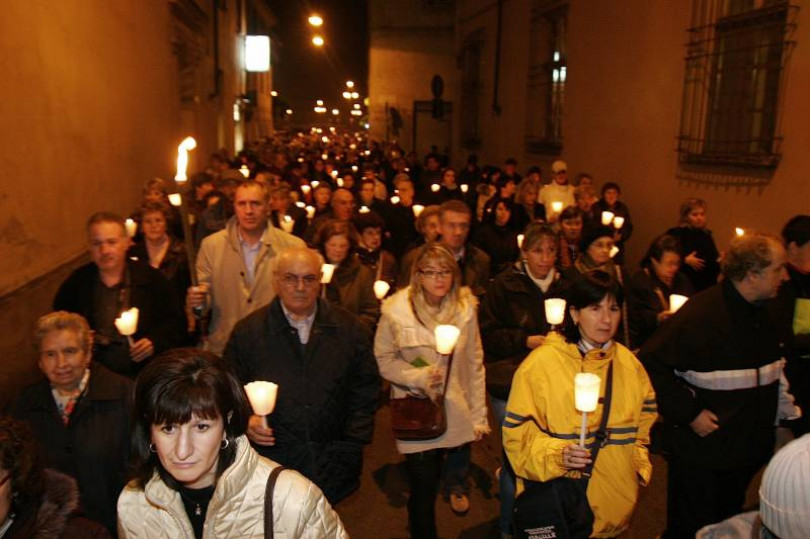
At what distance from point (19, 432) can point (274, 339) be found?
4.59 feet

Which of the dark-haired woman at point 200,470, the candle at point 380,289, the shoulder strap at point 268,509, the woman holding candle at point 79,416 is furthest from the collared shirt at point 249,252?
the shoulder strap at point 268,509

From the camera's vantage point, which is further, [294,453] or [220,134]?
[220,134]

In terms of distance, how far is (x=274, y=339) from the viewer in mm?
A: 3578

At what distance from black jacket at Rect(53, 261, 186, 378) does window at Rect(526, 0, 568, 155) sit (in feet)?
36.9

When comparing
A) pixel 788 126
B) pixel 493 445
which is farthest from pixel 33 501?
pixel 788 126

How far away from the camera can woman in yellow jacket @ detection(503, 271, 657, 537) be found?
2990 mm

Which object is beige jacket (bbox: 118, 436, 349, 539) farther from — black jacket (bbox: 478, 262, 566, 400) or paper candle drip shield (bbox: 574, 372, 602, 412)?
black jacket (bbox: 478, 262, 566, 400)

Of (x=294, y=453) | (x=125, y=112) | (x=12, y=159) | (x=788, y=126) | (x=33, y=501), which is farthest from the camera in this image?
(x=125, y=112)

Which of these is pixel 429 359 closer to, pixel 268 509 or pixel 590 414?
pixel 590 414

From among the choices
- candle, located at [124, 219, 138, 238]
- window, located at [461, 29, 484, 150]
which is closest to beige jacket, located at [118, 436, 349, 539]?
candle, located at [124, 219, 138, 238]

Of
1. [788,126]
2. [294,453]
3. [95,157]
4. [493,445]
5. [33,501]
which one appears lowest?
[493,445]

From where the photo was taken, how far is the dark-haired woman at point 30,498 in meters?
2.24

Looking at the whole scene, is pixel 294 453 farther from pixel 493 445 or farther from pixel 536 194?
pixel 536 194

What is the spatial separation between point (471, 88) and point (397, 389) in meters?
19.7
